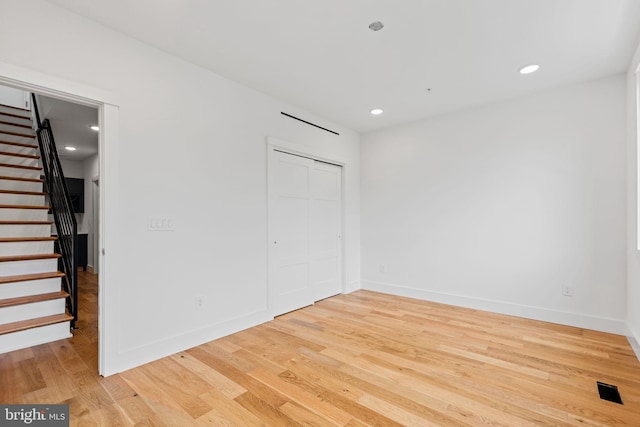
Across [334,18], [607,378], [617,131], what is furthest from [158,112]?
[617,131]

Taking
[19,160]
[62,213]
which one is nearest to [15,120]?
[19,160]

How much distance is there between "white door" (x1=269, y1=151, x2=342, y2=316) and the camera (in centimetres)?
371

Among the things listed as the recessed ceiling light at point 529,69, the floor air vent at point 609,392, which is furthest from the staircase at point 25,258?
the recessed ceiling light at point 529,69

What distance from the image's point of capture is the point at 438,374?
230cm

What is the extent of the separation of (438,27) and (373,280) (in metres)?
3.72

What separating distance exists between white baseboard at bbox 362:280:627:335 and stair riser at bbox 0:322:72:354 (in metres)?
4.02

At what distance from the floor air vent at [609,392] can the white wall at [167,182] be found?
2964mm

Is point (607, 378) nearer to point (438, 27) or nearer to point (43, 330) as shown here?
point (438, 27)

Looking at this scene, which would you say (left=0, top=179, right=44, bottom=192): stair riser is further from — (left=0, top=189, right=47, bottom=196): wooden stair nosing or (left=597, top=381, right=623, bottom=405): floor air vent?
(left=597, top=381, right=623, bottom=405): floor air vent

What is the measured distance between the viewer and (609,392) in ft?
6.75

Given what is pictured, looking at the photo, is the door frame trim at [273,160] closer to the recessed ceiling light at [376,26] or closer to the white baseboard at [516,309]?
the white baseboard at [516,309]

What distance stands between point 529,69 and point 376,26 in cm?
178

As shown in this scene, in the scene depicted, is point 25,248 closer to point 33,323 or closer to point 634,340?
point 33,323

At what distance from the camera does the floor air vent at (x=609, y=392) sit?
198 centimetres
